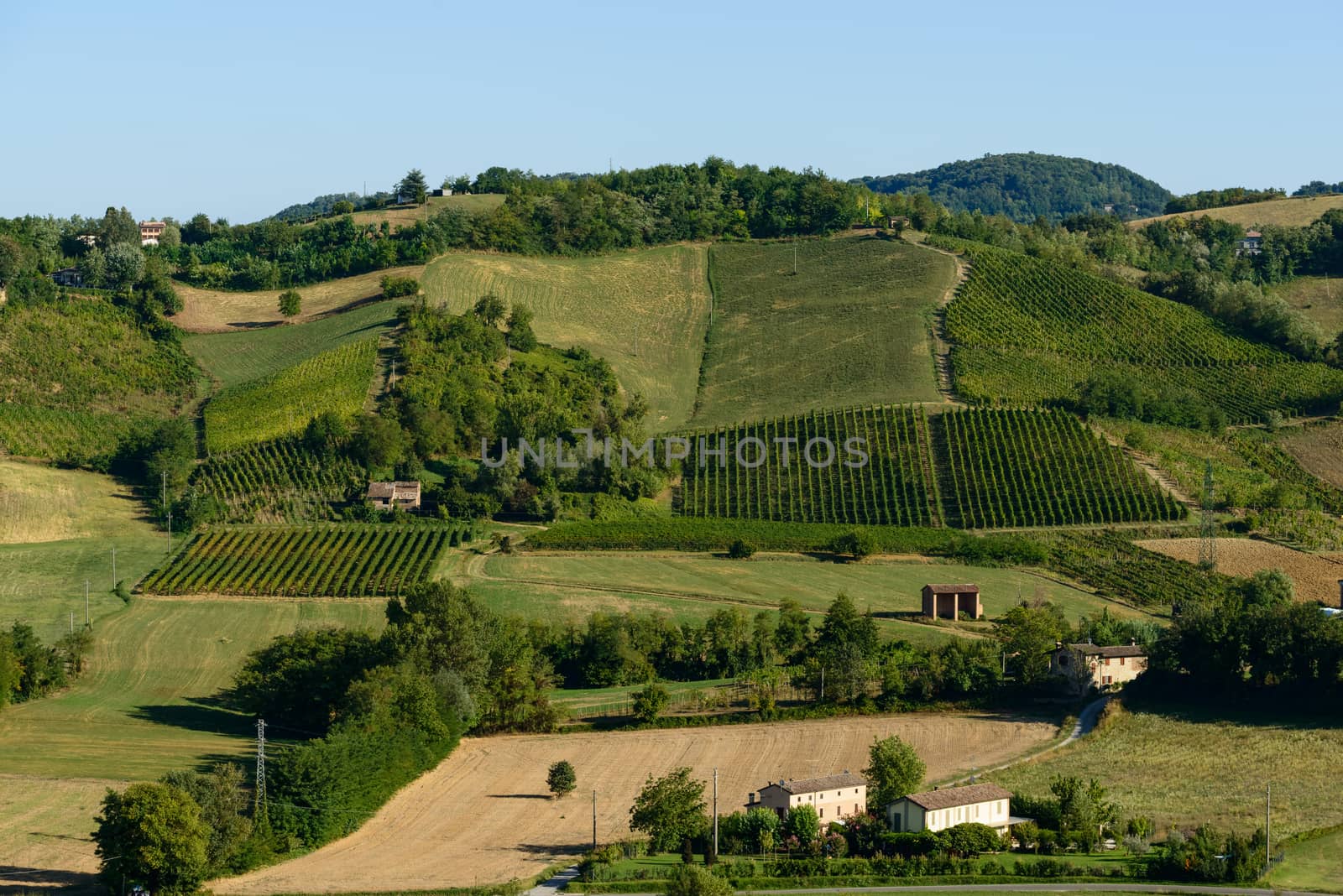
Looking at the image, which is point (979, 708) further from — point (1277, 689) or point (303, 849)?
point (303, 849)

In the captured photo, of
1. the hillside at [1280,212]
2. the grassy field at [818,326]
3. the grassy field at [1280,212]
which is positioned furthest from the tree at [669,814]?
the hillside at [1280,212]

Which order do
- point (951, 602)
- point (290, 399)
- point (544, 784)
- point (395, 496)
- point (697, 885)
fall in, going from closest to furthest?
point (697, 885) → point (544, 784) → point (951, 602) → point (395, 496) → point (290, 399)

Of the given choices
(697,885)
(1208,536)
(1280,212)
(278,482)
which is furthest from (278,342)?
(1280,212)

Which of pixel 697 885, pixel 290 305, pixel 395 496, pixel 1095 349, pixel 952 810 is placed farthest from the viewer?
pixel 290 305

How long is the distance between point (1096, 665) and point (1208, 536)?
65.1 ft

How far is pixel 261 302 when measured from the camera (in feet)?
470

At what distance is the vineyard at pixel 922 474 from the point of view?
330 feet

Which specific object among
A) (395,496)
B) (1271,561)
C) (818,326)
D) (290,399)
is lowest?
(1271,561)

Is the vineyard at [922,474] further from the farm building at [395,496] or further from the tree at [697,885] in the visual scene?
the tree at [697,885]

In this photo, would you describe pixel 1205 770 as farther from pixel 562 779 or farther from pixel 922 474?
pixel 922 474

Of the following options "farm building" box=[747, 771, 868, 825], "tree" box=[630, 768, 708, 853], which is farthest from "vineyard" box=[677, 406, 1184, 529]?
"tree" box=[630, 768, 708, 853]

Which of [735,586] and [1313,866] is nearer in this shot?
[1313,866]

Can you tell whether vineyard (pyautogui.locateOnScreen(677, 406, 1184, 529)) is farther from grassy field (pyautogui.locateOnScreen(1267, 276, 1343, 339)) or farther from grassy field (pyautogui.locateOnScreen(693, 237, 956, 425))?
grassy field (pyautogui.locateOnScreen(1267, 276, 1343, 339))

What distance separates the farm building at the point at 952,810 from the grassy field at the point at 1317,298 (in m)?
101
